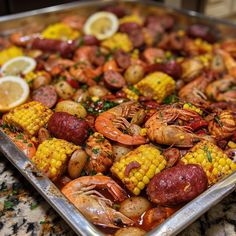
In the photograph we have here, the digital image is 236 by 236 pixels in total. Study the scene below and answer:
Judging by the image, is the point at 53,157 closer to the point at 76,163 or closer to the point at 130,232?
the point at 76,163

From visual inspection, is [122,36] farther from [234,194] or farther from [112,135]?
[234,194]

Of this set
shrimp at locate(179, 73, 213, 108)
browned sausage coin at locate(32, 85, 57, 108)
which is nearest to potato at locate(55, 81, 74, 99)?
browned sausage coin at locate(32, 85, 57, 108)

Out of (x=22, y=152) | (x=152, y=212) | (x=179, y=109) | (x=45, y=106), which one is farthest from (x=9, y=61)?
(x=152, y=212)

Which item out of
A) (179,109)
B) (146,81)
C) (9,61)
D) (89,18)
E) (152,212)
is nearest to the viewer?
(152,212)

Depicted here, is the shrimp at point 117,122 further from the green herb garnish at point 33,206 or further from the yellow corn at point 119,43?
the yellow corn at point 119,43

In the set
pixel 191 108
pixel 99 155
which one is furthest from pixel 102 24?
pixel 99 155

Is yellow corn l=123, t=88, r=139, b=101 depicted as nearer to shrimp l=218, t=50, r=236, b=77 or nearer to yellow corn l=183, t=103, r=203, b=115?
yellow corn l=183, t=103, r=203, b=115

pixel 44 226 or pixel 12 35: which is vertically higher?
pixel 12 35
